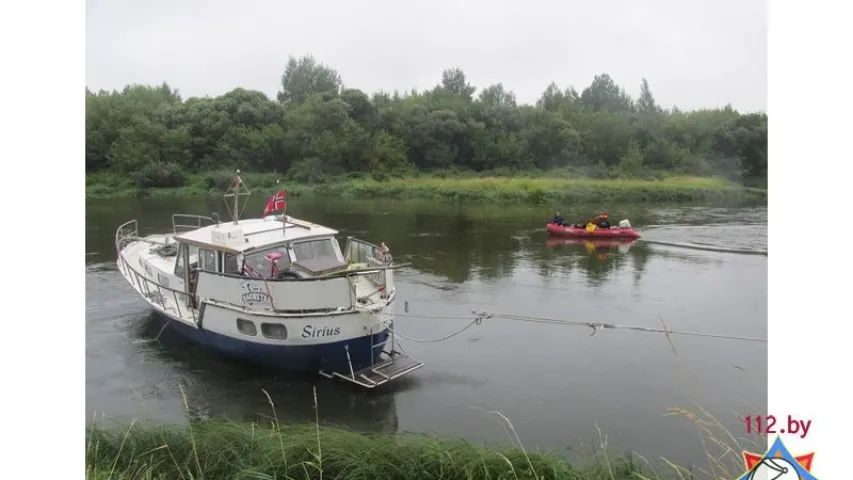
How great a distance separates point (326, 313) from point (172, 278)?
87.8 inches

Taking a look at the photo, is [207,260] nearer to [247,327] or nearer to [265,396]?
[247,327]

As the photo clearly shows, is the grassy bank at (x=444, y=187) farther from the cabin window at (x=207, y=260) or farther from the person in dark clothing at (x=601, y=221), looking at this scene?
the person in dark clothing at (x=601, y=221)

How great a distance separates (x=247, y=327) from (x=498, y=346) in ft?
7.37

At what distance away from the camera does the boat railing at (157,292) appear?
6.36 m

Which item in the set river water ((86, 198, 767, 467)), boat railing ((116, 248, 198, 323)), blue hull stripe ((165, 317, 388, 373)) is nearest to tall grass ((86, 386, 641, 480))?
river water ((86, 198, 767, 467))

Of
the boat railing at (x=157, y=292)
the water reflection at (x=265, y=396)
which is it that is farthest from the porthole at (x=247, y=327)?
the boat railing at (x=157, y=292)

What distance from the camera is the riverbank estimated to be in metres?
3.21

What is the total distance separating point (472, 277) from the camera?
827 centimetres
